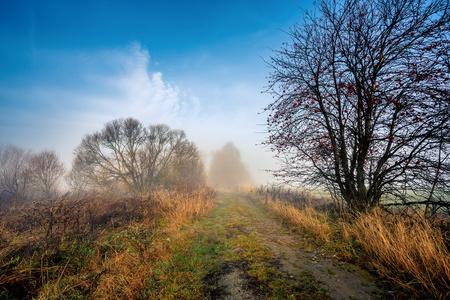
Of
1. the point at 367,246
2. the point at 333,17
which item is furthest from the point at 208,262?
the point at 333,17

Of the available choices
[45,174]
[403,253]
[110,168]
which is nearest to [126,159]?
[110,168]

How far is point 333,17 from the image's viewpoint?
4363 millimetres

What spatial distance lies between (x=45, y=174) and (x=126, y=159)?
7.84 meters

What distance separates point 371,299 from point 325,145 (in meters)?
3.81

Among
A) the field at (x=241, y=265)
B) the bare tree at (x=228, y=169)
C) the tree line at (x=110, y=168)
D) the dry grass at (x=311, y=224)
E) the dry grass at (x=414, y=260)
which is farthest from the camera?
the bare tree at (x=228, y=169)

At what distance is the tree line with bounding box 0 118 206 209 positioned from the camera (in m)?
13.7

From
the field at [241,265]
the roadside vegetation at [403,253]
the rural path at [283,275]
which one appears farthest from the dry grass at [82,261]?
the roadside vegetation at [403,253]

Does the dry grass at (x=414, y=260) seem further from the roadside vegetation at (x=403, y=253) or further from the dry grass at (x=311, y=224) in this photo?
the dry grass at (x=311, y=224)

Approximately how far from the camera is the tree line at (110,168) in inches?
539

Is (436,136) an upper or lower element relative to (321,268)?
upper

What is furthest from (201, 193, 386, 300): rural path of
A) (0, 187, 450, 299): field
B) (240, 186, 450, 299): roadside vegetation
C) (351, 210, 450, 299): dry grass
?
(351, 210, 450, 299): dry grass

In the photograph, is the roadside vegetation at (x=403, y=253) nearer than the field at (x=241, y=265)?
Yes

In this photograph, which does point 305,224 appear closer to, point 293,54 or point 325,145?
point 325,145

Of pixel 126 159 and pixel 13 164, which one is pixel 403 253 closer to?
pixel 126 159
